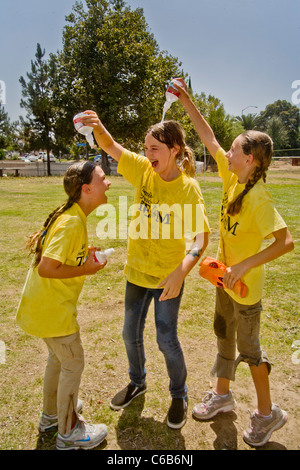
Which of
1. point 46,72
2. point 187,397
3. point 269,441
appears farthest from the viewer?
point 46,72

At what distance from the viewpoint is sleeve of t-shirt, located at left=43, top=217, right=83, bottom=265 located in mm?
1822

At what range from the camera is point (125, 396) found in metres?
2.50

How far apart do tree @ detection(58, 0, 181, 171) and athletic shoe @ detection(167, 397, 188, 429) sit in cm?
2494

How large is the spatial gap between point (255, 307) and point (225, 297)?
0.89ft

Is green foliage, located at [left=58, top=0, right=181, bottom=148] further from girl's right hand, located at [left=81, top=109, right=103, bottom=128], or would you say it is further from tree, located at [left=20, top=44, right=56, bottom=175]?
girl's right hand, located at [left=81, top=109, right=103, bottom=128]

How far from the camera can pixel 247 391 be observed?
8.74ft

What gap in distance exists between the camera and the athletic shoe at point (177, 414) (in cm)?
228

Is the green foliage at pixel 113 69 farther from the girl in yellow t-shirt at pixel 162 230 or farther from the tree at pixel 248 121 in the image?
the tree at pixel 248 121

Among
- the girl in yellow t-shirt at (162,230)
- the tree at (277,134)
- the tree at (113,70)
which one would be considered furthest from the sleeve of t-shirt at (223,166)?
the tree at (277,134)

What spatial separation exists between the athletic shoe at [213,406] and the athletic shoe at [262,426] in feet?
0.71

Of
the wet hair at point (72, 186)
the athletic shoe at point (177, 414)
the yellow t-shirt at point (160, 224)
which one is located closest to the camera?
the wet hair at point (72, 186)

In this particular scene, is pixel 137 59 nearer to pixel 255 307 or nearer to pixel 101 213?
pixel 101 213

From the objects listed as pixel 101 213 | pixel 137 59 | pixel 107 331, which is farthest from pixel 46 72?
pixel 107 331

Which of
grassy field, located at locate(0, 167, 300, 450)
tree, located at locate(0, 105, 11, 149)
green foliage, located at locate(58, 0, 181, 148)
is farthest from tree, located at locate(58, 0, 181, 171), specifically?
grassy field, located at locate(0, 167, 300, 450)
